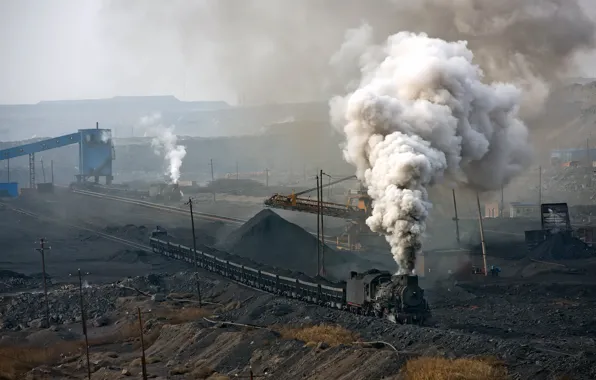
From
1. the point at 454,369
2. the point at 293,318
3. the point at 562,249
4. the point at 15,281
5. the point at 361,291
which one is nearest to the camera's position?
the point at 454,369

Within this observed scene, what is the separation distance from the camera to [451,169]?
54875 mm

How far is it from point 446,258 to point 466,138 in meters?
23.4

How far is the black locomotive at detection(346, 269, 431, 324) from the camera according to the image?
46375mm

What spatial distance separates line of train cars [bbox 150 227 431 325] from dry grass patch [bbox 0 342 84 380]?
1442cm

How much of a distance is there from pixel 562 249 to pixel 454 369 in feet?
175

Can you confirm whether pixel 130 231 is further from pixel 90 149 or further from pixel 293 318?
pixel 293 318

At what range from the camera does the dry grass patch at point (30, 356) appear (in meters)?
50.8

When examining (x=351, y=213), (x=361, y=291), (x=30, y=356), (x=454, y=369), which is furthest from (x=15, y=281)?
(x=454, y=369)

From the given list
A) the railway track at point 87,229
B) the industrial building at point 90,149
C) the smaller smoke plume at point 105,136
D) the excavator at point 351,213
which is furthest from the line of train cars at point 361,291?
the smaller smoke plume at point 105,136

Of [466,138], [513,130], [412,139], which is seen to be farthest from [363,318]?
[513,130]

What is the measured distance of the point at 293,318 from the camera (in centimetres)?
5194

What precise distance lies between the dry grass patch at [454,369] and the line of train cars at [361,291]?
10062mm

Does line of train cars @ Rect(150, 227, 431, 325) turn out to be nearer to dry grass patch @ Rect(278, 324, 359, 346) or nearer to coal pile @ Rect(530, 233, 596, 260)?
dry grass patch @ Rect(278, 324, 359, 346)

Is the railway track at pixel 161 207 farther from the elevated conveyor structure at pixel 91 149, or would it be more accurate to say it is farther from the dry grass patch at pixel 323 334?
the dry grass patch at pixel 323 334
